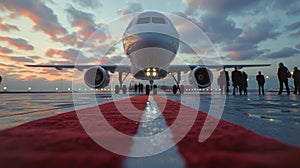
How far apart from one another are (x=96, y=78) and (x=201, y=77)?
17.7 ft

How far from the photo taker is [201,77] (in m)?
10.1

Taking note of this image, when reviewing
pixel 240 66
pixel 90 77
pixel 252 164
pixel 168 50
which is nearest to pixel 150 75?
pixel 168 50

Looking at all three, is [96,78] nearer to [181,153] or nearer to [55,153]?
[55,153]

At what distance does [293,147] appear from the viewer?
0.94 metres

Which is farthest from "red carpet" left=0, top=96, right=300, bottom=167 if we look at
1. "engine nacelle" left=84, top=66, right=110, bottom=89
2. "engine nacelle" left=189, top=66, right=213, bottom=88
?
"engine nacelle" left=84, top=66, right=110, bottom=89

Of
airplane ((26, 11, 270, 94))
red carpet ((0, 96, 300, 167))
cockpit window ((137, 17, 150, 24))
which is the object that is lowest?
red carpet ((0, 96, 300, 167))

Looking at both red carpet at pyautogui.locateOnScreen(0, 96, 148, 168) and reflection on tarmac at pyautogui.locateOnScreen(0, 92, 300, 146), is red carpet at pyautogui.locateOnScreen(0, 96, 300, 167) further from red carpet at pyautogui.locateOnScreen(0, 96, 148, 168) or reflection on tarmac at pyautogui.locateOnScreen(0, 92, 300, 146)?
reflection on tarmac at pyautogui.locateOnScreen(0, 92, 300, 146)

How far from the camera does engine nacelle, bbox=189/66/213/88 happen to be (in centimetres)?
1002

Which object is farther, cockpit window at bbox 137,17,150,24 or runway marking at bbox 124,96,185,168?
cockpit window at bbox 137,17,150,24

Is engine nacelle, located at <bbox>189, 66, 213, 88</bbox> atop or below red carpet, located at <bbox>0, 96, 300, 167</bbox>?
atop

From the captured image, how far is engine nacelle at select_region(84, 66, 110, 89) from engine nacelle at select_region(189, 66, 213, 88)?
4450mm

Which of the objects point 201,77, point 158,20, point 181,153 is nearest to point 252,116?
point 181,153

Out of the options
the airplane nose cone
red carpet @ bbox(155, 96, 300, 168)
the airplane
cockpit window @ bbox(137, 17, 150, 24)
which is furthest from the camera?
cockpit window @ bbox(137, 17, 150, 24)

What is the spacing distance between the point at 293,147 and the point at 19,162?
1199mm
